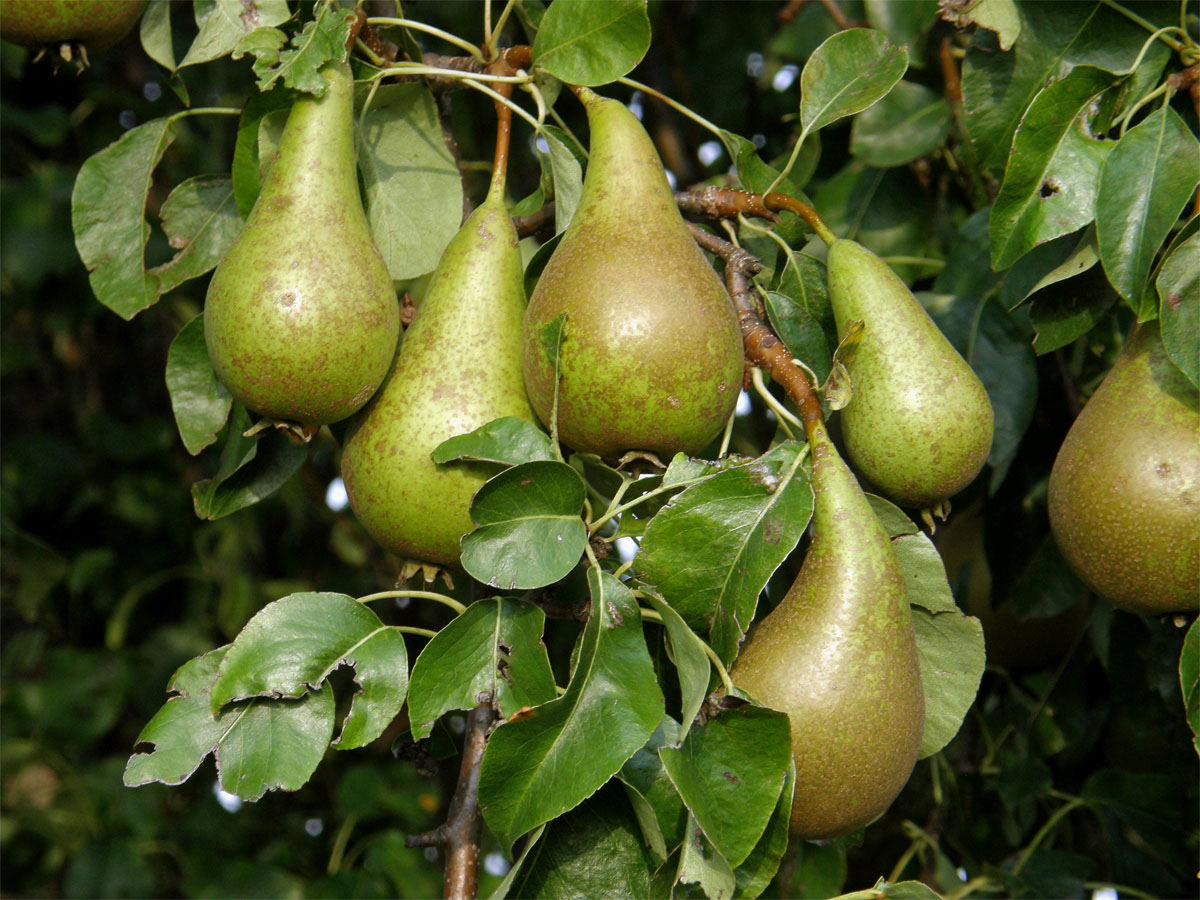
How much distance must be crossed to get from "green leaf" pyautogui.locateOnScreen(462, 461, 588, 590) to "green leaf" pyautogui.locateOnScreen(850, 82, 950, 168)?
110 cm

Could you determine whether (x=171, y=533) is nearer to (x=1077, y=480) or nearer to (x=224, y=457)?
(x=224, y=457)

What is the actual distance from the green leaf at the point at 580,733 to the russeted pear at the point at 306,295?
13.4 inches

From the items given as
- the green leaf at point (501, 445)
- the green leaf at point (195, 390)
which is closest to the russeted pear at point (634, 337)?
the green leaf at point (501, 445)

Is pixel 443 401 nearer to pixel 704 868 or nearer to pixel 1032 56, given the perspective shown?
pixel 704 868

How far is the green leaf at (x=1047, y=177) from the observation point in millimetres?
1229

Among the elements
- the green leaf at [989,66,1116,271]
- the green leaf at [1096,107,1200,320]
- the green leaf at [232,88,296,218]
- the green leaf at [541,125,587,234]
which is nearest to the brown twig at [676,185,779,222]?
the green leaf at [541,125,587,234]

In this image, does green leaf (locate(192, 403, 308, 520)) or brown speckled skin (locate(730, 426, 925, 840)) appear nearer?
brown speckled skin (locate(730, 426, 925, 840))

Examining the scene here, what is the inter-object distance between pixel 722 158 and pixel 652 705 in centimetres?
187

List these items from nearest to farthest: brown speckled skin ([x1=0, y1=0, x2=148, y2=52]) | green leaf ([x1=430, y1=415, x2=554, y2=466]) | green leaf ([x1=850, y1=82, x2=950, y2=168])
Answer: green leaf ([x1=430, y1=415, x2=554, y2=466]), brown speckled skin ([x1=0, y1=0, x2=148, y2=52]), green leaf ([x1=850, y1=82, x2=950, y2=168])

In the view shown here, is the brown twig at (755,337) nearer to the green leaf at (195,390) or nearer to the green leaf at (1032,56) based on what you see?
the green leaf at (1032,56)

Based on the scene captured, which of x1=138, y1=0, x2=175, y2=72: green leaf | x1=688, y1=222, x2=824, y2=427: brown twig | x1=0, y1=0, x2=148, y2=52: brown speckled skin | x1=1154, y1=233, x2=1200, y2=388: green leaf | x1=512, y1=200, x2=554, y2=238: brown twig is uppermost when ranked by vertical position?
x1=0, y1=0, x2=148, y2=52: brown speckled skin

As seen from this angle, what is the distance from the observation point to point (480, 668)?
3.50 feet

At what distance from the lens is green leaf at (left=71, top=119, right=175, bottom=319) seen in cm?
138

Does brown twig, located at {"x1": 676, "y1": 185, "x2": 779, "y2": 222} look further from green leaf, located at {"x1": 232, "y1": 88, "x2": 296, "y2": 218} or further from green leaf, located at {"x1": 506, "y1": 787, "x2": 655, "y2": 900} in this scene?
green leaf, located at {"x1": 506, "y1": 787, "x2": 655, "y2": 900}
